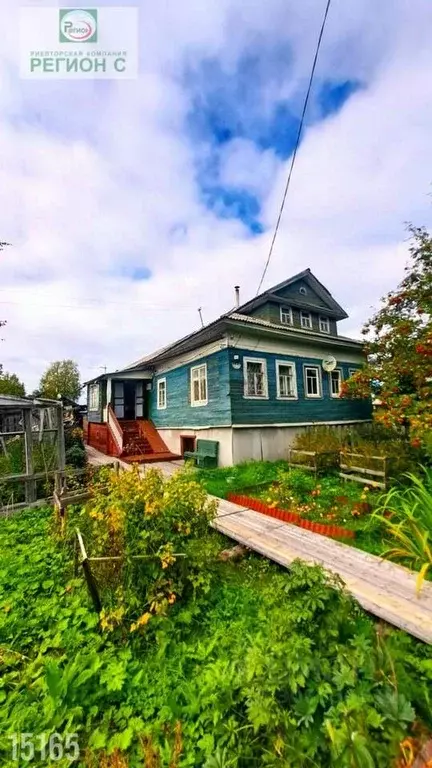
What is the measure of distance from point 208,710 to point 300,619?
87 centimetres

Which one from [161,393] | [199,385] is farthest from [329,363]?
[161,393]

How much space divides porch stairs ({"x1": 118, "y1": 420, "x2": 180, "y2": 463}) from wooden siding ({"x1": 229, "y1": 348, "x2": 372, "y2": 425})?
157 inches

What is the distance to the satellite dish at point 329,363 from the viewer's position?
12.5 m

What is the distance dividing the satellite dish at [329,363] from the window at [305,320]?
7.90ft

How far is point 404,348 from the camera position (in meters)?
8.46

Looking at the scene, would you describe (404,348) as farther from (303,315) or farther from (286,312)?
(303,315)

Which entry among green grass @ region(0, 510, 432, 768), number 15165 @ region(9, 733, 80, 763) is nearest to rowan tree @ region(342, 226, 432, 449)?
green grass @ region(0, 510, 432, 768)

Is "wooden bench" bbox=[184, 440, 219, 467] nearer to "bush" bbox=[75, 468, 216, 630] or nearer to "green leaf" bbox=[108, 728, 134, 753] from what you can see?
"bush" bbox=[75, 468, 216, 630]

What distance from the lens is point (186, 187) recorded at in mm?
8633

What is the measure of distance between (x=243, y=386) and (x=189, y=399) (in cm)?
274

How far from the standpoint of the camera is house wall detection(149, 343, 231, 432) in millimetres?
9984

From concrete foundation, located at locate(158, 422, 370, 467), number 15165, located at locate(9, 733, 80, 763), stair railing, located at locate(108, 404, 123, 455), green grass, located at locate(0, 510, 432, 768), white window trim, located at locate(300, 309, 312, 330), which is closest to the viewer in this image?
green grass, located at locate(0, 510, 432, 768)

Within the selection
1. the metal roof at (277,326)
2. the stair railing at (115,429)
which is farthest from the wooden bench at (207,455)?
the metal roof at (277,326)

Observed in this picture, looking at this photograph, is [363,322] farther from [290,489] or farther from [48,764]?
[48,764]
